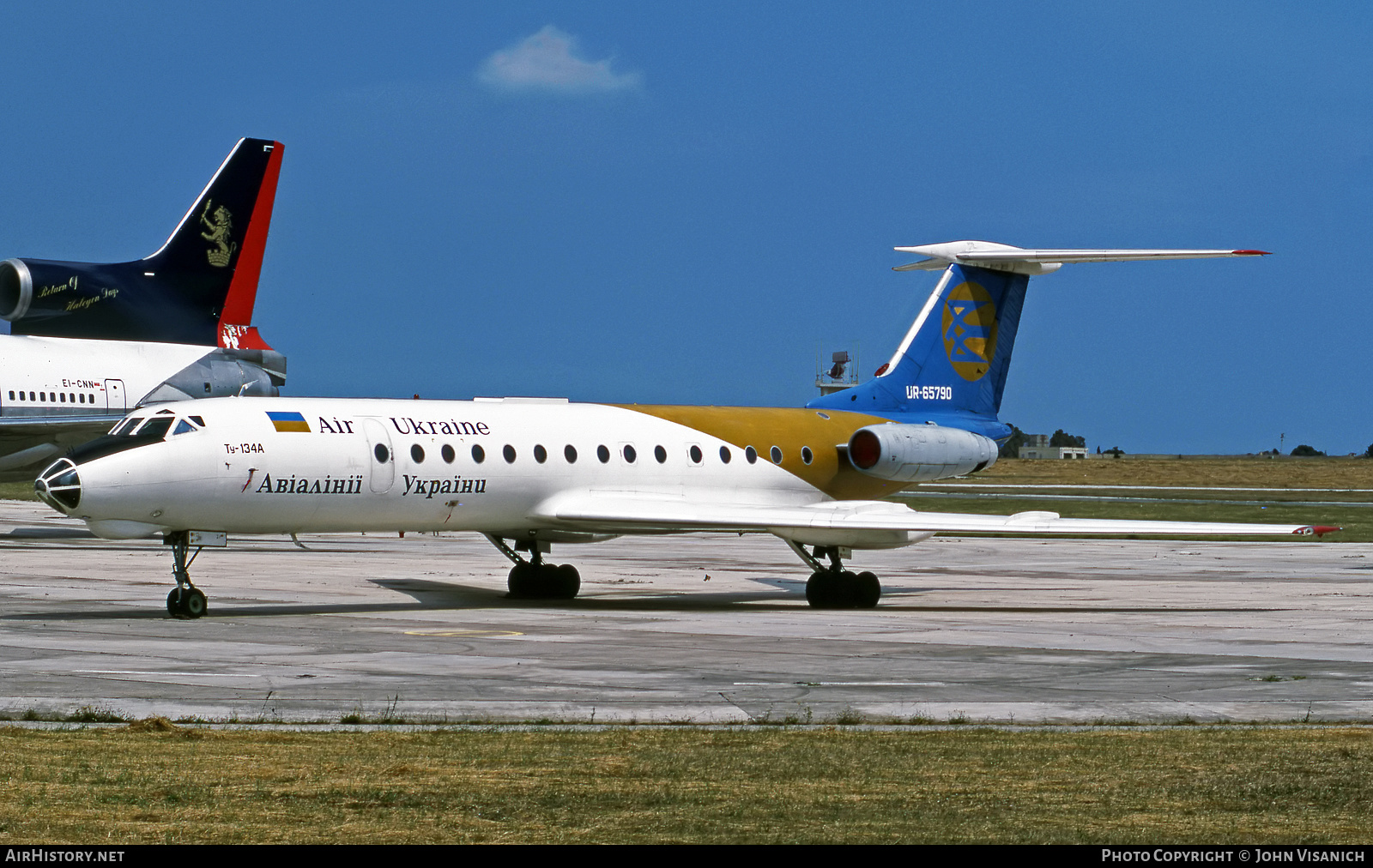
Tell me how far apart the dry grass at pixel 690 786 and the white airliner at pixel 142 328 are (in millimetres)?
28208

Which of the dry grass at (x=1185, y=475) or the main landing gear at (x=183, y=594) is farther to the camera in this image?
the dry grass at (x=1185, y=475)

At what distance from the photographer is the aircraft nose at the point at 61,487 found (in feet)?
62.8

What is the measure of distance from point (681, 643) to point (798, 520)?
5.67 meters

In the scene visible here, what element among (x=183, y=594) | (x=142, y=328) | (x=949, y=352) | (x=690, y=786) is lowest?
(x=183, y=594)

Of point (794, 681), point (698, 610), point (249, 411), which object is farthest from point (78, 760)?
point (698, 610)

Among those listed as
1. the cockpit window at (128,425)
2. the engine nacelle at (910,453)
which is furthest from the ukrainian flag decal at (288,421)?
the engine nacelle at (910,453)

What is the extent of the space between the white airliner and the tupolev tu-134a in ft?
52.6

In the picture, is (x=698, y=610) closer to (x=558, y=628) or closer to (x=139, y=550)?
(x=558, y=628)

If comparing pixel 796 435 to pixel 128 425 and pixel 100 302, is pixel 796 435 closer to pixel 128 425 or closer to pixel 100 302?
pixel 128 425

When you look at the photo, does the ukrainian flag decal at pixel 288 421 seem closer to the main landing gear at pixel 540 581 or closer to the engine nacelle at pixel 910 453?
the main landing gear at pixel 540 581

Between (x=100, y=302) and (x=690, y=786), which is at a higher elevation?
(x=100, y=302)

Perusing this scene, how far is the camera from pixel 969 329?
94.7 ft

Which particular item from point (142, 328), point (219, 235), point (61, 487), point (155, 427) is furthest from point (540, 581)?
point (219, 235)

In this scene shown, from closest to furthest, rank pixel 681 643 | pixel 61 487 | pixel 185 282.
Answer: pixel 681 643 → pixel 61 487 → pixel 185 282
